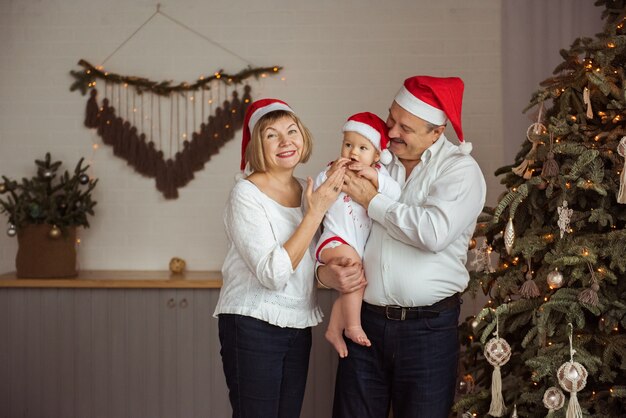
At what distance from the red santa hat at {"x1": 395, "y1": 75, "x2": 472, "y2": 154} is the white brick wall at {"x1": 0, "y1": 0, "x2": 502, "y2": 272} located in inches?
87.3

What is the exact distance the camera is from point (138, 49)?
16.7 ft

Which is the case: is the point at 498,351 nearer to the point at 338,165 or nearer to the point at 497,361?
the point at 497,361

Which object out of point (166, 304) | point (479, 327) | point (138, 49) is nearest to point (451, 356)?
point (479, 327)

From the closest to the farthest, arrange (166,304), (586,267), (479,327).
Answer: (586,267) → (479,327) → (166,304)

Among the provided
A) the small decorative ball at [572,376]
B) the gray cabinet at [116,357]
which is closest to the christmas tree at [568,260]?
the small decorative ball at [572,376]

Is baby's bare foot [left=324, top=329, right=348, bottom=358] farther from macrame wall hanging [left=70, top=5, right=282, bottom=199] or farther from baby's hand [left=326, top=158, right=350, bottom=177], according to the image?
macrame wall hanging [left=70, top=5, right=282, bottom=199]

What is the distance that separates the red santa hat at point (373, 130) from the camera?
2787 millimetres

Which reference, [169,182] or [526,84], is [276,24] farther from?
[526,84]

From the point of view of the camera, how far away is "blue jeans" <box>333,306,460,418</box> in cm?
270

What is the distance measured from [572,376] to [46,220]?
3.17 metres

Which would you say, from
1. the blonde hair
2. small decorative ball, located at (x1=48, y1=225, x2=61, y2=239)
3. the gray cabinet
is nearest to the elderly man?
the blonde hair

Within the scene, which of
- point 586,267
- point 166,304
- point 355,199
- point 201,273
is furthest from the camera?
point 201,273

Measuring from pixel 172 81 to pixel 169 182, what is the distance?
0.65 metres

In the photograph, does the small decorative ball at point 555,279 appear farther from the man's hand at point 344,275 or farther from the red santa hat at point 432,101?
the man's hand at point 344,275
